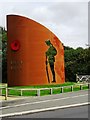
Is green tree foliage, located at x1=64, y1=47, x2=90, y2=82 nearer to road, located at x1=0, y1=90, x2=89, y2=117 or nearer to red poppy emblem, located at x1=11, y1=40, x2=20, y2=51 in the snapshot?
red poppy emblem, located at x1=11, y1=40, x2=20, y2=51

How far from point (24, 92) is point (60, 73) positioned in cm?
927

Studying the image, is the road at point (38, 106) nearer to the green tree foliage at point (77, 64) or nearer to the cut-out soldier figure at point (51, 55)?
the cut-out soldier figure at point (51, 55)

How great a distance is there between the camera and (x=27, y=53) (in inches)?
1324

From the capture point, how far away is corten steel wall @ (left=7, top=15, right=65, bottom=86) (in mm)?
33438

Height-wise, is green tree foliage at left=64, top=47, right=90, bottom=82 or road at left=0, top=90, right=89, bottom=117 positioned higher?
green tree foliage at left=64, top=47, right=90, bottom=82

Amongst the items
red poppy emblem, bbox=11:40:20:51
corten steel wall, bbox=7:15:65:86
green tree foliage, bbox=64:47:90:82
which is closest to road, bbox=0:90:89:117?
corten steel wall, bbox=7:15:65:86

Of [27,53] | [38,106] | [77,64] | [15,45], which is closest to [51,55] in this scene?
[27,53]

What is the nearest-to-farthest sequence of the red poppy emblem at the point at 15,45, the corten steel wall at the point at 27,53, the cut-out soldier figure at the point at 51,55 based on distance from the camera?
the corten steel wall at the point at 27,53 → the red poppy emblem at the point at 15,45 → the cut-out soldier figure at the point at 51,55

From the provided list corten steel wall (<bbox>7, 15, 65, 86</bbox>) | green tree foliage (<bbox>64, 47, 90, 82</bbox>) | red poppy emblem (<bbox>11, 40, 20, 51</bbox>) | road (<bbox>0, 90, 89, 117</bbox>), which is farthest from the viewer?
green tree foliage (<bbox>64, 47, 90, 82</bbox>)

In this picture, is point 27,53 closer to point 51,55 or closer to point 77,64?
point 51,55

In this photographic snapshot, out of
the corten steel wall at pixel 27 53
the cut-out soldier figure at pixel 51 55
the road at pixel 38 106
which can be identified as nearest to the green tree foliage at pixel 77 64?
the cut-out soldier figure at pixel 51 55

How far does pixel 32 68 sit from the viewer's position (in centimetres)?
3353

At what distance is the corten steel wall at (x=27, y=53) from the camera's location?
110 ft

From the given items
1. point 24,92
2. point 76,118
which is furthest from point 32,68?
point 76,118
